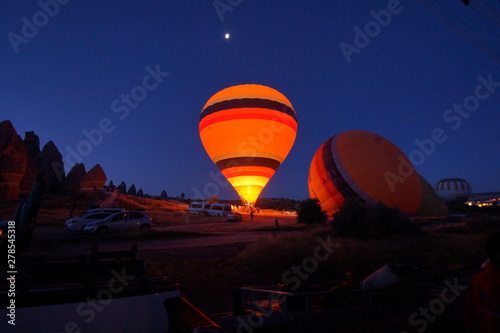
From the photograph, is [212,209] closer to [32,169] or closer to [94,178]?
[32,169]

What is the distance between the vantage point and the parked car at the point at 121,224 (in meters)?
20.1

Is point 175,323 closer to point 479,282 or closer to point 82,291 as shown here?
point 82,291

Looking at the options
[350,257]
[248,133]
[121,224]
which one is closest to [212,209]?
[248,133]

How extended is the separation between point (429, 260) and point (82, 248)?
1437 centimetres

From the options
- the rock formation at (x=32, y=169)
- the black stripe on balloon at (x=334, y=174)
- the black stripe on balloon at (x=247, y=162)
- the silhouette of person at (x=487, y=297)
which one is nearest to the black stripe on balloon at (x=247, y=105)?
the black stripe on balloon at (x=247, y=162)

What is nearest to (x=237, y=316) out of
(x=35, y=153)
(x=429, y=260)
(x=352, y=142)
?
(x=429, y=260)

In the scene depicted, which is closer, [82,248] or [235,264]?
[235,264]

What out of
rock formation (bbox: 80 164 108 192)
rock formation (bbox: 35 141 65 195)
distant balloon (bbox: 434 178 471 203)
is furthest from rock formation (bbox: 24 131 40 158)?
distant balloon (bbox: 434 178 471 203)

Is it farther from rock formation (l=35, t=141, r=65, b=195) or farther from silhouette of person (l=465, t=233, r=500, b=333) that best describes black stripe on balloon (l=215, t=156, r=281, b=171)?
silhouette of person (l=465, t=233, r=500, b=333)

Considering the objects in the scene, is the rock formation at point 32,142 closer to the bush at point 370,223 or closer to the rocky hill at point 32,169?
the rocky hill at point 32,169

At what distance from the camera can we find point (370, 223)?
64.4 ft

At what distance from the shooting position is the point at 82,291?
3.42 meters

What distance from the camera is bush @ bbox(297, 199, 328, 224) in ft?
95.2

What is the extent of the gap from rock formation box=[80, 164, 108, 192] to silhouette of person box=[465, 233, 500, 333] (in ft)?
208
